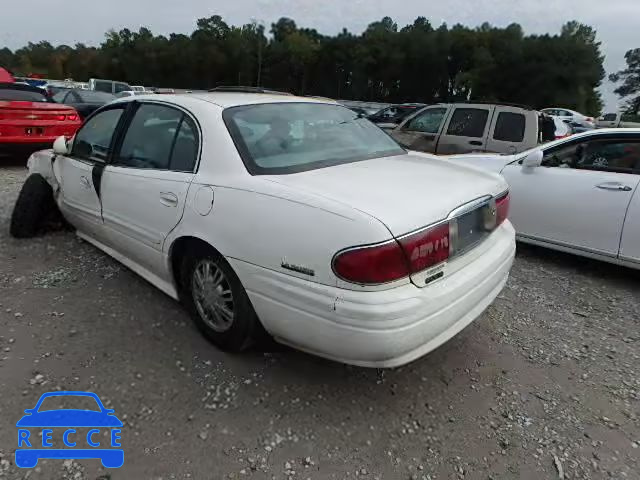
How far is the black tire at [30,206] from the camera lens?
4.14 meters

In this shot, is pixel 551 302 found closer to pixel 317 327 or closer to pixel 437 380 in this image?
pixel 437 380

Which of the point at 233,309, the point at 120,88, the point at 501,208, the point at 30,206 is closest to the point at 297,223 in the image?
the point at 233,309

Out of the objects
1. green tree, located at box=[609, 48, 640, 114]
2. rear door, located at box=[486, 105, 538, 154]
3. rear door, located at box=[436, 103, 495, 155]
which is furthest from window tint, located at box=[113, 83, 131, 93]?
green tree, located at box=[609, 48, 640, 114]

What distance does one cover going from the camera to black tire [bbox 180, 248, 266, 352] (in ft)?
7.75

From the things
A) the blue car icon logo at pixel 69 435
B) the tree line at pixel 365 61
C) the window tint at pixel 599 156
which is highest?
the tree line at pixel 365 61

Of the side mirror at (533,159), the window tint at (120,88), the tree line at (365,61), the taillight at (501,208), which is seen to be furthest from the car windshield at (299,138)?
the tree line at (365,61)

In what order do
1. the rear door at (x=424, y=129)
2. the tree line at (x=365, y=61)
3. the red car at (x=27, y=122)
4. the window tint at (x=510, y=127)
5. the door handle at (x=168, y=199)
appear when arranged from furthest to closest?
the tree line at (x=365, y=61), the rear door at (x=424, y=129), the window tint at (x=510, y=127), the red car at (x=27, y=122), the door handle at (x=168, y=199)

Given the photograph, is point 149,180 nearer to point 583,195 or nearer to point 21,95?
point 583,195

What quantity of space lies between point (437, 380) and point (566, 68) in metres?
50.2

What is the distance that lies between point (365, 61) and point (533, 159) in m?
55.9

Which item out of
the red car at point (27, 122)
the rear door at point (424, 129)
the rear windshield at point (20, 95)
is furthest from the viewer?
the rear door at point (424, 129)

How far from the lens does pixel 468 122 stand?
776cm

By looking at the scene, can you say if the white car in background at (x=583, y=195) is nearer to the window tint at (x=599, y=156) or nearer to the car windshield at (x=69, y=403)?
the window tint at (x=599, y=156)

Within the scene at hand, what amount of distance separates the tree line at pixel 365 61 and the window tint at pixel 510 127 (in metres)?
40.0
